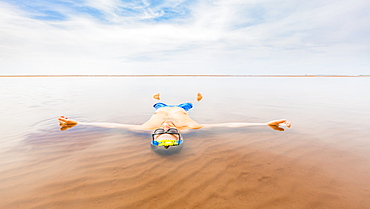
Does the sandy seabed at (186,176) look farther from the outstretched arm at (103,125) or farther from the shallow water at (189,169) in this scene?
the outstretched arm at (103,125)

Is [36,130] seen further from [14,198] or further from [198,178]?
[198,178]

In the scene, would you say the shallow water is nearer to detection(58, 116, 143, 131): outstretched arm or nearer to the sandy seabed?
the sandy seabed

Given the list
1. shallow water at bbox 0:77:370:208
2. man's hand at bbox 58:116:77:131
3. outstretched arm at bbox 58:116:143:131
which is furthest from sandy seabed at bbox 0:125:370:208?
man's hand at bbox 58:116:77:131

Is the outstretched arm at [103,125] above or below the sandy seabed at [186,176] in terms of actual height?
above

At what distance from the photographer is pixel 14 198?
2.83m

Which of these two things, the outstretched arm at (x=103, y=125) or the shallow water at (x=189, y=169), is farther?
the outstretched arm at (x=103, y=125)

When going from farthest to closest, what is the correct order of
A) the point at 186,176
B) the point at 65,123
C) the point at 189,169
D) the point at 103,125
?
the point at 103,125 < the point at 65,123 < the point at 189,169 < the point at 186,176

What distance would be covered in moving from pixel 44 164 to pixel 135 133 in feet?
8.97

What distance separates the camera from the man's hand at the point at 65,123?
647cm

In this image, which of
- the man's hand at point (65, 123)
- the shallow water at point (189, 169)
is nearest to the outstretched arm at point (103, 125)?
the man's hand at point (65, 123)

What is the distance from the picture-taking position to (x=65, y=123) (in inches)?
257

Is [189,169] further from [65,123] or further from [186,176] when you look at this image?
[65,123]

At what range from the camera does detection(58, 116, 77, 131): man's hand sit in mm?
6473

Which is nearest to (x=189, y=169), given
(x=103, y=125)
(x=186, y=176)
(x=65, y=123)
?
(x=186, y=176)
